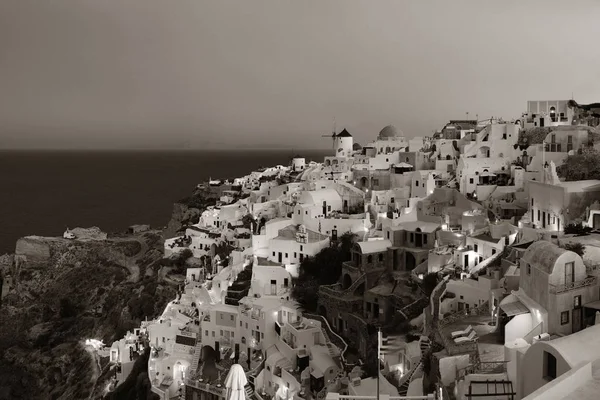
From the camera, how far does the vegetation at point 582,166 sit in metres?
24.0

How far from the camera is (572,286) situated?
12344mm

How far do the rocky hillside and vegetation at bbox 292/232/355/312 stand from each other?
12.8 meters

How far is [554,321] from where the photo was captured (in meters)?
12.2

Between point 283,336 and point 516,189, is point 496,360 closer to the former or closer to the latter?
point 283,336

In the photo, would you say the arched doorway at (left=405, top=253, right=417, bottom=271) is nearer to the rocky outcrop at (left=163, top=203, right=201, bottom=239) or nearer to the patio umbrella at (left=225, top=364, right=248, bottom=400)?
the patio umbrella at (left=225, top=364, right=248, bottom=400)

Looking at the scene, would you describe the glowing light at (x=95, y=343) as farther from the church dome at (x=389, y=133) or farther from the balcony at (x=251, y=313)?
the church dome at (x=389, y=133)

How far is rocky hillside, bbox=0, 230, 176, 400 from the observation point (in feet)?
120

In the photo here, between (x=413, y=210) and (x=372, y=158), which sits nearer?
(x=413, y=210)

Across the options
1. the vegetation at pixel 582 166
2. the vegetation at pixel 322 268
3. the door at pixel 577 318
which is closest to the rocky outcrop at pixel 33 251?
the vegetation at pixel 322 268

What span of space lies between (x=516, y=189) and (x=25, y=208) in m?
90.6

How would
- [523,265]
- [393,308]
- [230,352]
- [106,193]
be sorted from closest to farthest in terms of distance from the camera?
[523,265] < [393,308] < [230,352] < [106,193]

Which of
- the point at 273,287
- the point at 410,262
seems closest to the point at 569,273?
the point at 410,262

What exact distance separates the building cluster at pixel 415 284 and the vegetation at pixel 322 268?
1.33 feet

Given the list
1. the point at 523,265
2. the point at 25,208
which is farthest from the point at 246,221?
the point at 25,208
